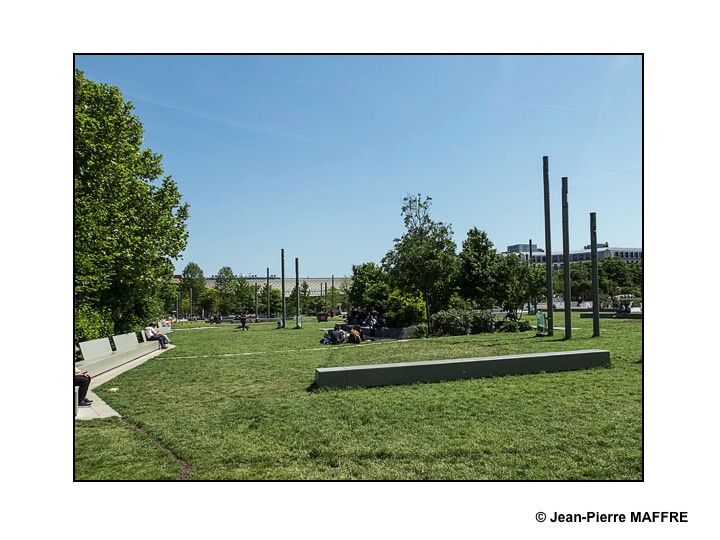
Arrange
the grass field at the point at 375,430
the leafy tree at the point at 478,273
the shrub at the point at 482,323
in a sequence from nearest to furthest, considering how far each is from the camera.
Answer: the grass field at the point at 375,430, the shrub at the point at 482,323, the leafy tree at the point at 478,273

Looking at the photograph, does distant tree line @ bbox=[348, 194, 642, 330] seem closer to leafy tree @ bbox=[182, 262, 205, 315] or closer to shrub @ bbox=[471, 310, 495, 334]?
shrub @ bbox=[471, 310, 495, 334]

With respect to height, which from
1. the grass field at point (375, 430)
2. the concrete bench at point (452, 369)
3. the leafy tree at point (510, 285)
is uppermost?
the leafy tree at point (510, 285)

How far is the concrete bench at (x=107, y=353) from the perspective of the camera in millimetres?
12953

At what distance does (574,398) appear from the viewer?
8.03 metres

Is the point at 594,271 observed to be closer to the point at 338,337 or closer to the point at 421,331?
the point at 421,331

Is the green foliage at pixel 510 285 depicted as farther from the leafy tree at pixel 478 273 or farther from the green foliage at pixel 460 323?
the green foliage at pixel 460 323

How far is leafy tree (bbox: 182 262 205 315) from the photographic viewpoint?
3000 inches

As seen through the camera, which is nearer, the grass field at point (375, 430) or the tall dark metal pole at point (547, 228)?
the grass field at point (375, 430)

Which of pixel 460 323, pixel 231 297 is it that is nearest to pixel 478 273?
pixel 460 323

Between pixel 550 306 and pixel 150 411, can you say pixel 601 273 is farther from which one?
pixel 150 411

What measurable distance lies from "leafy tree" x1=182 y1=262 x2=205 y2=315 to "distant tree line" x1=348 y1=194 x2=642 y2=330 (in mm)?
37448

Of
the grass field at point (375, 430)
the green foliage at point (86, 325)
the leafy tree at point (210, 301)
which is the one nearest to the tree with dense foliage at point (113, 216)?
the green foliage at point (86, 325)

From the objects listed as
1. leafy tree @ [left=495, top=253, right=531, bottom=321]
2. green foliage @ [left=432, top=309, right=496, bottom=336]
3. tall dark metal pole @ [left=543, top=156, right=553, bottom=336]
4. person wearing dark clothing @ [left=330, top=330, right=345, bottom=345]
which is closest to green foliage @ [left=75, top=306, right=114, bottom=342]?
person wearing dark clothing @ [left=330, top=330, right=345, bottom=345]

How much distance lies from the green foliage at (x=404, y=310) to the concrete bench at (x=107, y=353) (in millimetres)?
11095
